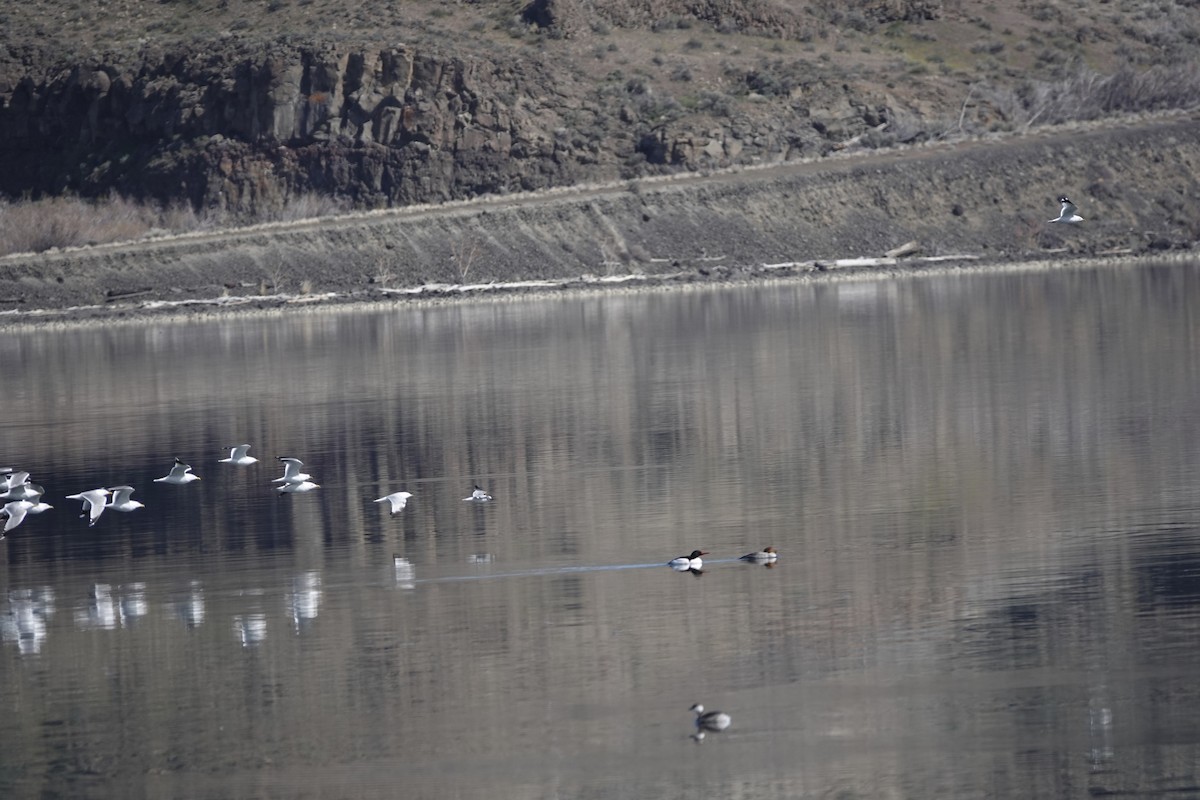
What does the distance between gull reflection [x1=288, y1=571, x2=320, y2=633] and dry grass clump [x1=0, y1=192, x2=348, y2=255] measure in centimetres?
5903

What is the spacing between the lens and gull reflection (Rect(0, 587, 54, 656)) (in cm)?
1983

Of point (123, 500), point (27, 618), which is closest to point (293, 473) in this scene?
point (123, 500)

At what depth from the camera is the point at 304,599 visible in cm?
2084

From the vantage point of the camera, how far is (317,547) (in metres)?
24.0

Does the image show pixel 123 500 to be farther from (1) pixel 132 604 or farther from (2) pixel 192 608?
(2) pixel 192 608

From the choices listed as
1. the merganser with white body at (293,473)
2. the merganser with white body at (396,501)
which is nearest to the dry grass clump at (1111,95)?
the merganser with white body at (293,473)

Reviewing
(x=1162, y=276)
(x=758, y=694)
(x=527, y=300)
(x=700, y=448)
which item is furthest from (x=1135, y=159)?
(x=758, y=694)

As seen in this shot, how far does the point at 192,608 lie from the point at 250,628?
1354 mm

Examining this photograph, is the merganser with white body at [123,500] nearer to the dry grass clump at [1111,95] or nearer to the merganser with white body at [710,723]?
the merganser with white body at [710,723]

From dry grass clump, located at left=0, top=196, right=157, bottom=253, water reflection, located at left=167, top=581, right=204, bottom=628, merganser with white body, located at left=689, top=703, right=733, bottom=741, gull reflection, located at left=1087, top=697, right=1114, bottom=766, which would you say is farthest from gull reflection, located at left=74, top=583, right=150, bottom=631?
dry grass clump, located at left=0, top=196, right=157, bottom=253

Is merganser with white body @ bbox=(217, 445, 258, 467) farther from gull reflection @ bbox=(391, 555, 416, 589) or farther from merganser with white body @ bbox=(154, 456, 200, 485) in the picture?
gull reflection @ bbox=(391, 555, 416, 589)

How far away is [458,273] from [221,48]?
74.7ft

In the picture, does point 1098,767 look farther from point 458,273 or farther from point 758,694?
point 458,273

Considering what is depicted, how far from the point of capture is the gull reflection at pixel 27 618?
781 inches
